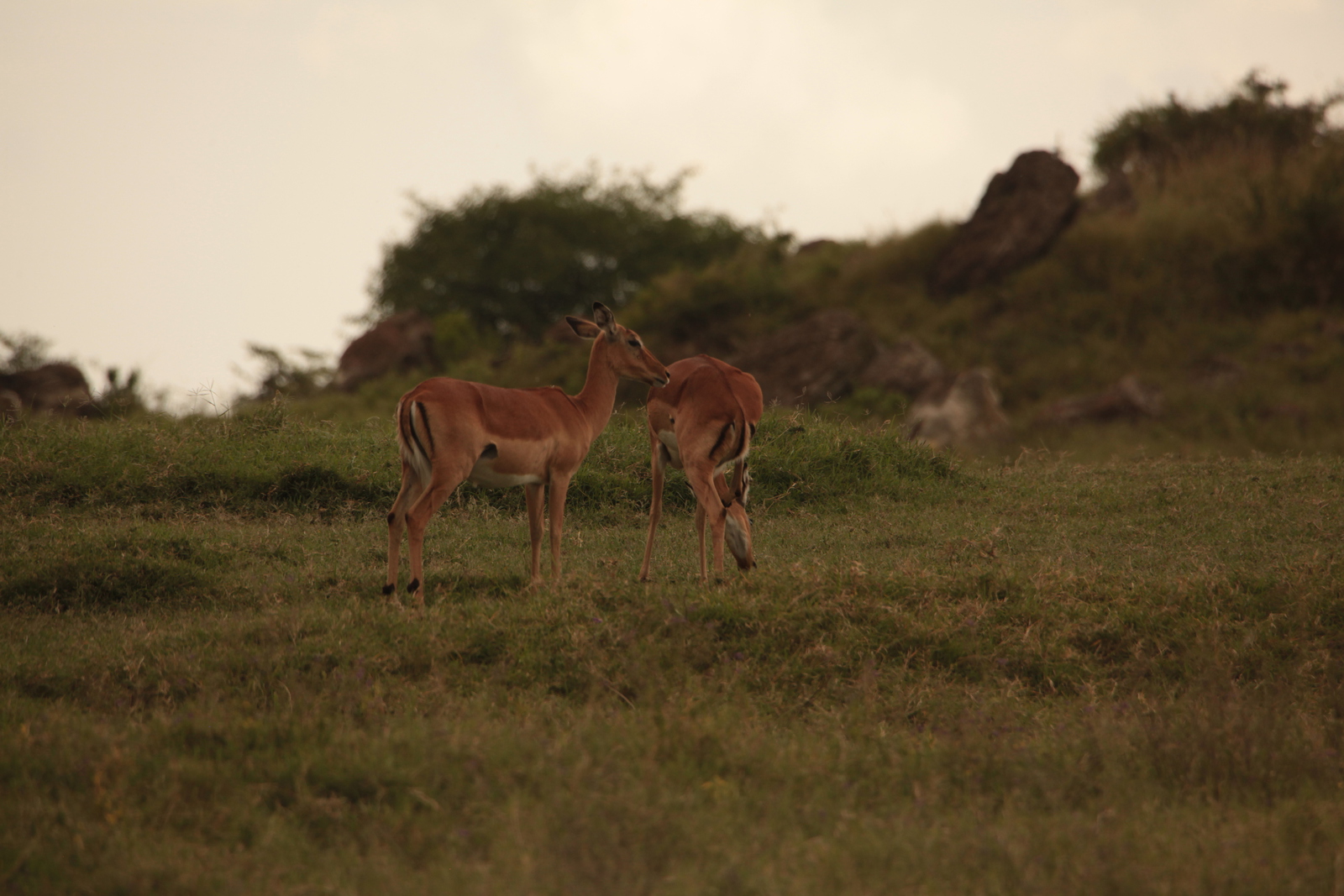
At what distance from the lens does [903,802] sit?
13.2 feet

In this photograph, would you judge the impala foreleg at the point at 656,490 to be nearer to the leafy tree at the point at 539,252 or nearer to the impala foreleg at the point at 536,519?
the impala foreleg at the point at 536,519

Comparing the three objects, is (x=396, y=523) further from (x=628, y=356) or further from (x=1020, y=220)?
(x=1020, y=220)

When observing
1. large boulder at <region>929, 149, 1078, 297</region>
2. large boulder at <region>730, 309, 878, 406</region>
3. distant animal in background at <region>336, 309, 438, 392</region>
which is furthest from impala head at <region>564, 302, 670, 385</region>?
distant animal in background at <region>336, 309, 438, 392</region>

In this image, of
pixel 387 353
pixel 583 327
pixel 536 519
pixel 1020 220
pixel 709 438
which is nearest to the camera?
pixel 709 438

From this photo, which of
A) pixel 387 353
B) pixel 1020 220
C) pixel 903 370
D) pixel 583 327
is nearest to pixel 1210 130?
pixel 1020 220

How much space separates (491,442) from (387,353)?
17.3 metres

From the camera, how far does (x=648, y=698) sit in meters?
4.68

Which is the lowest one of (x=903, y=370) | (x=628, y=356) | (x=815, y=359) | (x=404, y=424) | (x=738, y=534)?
(x=738, y=534)

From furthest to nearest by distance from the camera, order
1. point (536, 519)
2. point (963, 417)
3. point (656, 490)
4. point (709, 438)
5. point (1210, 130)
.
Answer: point (1210, 130), point (963, 417), point (656, 490), point (536, 519), point (709, 438)

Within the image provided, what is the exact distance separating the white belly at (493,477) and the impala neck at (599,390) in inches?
28.5

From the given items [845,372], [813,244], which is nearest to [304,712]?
[845,372]

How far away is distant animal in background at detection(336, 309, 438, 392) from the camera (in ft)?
73.3

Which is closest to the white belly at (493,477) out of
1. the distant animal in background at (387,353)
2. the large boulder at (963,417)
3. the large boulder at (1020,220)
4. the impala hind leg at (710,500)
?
the impala hind leg at (710,500)

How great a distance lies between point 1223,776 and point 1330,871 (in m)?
0.83
